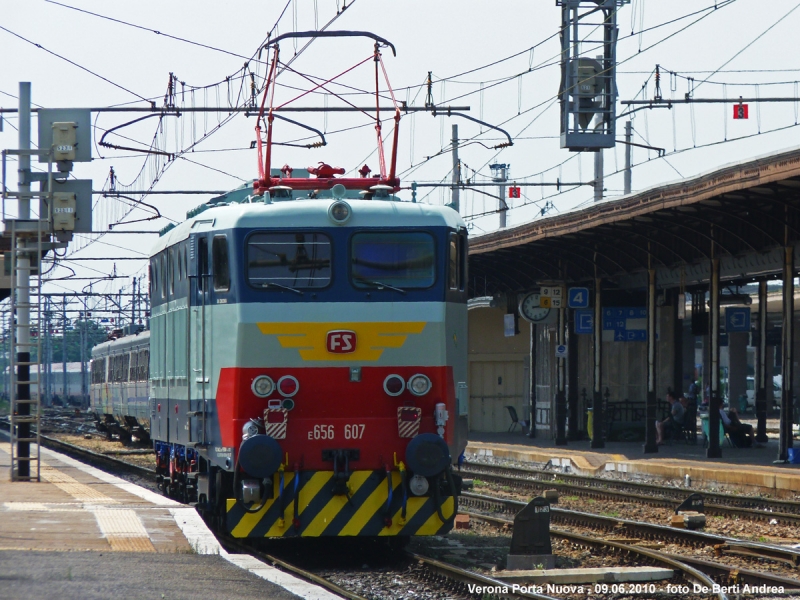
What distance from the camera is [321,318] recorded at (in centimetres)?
1133

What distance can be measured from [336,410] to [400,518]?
1.15 meters

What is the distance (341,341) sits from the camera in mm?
11359

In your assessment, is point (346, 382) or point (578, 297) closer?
point (346, 382)

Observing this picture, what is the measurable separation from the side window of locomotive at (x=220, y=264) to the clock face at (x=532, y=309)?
17469mm

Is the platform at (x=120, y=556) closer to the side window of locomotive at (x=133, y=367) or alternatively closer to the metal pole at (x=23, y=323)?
the metal pole at (x=23, y=323)

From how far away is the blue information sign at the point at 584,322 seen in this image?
27.5 meters

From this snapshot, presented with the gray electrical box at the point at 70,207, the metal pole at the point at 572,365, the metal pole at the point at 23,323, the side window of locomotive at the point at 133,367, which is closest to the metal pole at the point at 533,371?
the metal pole at the point at 572,365

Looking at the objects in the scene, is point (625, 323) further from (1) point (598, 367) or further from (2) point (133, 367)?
(2) point (133, 367)

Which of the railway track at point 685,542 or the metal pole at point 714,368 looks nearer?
the railway track at point 685,542

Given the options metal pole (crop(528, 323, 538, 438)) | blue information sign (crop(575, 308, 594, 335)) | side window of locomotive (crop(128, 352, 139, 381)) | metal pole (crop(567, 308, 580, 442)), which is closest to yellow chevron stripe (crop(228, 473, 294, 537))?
blue information sign (crop(575, 308, 594, 335))

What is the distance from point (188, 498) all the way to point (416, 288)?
4.52 metres

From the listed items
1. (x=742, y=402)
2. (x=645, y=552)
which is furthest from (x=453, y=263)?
(x=742, y=402)

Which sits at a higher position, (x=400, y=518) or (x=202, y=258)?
(x=202, y=258)

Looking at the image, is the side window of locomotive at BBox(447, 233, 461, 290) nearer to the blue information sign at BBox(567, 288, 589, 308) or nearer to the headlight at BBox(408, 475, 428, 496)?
the headlight at BBox(408, 475, 428, 496)
